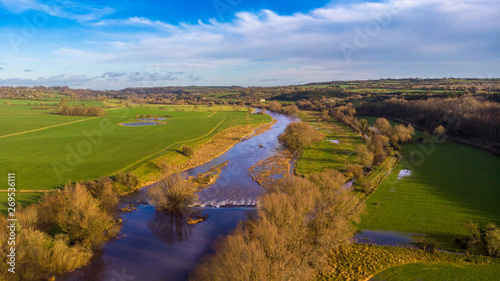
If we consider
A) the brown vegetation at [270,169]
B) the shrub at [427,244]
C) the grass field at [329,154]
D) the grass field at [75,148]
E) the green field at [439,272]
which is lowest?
the green field at [439,272]

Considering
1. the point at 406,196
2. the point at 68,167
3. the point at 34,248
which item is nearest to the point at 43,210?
the point at 34,248

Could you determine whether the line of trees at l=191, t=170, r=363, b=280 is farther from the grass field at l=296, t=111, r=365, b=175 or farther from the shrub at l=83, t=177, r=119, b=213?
the grass field at l=296, t=111, r=365, b=175

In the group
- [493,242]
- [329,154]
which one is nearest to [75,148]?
[329,154]

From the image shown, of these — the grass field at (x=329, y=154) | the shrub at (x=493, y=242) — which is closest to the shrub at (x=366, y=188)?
the grass field at (x=329, y=154)

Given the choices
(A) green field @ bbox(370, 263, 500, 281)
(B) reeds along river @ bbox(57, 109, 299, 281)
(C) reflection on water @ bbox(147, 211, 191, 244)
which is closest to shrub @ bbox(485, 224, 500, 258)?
(A) green field @ bbox(370, 263, 500, 281)

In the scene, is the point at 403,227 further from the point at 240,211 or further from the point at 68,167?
the point at 68,167

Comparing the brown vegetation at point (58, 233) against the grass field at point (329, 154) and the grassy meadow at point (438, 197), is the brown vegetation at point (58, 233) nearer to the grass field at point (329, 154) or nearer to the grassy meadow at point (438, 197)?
the grassy meadow at point (438, 197)

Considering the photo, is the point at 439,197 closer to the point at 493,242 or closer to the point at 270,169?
the point at 493,242
